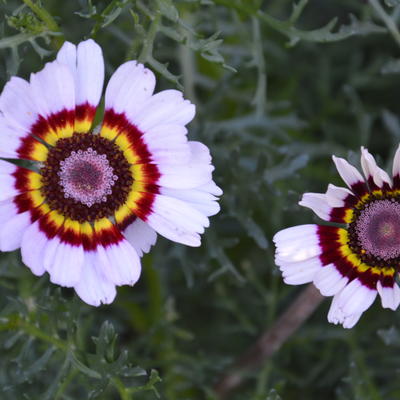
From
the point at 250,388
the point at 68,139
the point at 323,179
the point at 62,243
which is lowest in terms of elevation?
the point at 250,388

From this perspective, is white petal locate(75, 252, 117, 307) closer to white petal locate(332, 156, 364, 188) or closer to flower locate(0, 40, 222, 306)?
flower locate(0, 40, 222, 306)

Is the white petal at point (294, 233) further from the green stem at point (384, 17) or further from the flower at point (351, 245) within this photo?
the green stem at point (384, 17)

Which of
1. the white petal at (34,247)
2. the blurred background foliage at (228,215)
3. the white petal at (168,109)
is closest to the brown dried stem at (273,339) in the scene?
the blurred background foliage at (228,215)

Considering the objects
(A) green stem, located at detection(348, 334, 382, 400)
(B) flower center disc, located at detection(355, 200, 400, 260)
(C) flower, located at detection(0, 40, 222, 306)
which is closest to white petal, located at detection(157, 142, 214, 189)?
(C) flower, located at detection(0, 40, 222, 306)

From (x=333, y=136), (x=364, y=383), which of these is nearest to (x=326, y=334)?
(x=364, y=383)

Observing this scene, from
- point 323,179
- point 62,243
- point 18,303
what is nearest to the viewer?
point 62,243

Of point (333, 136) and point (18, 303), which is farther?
point (333, 136)

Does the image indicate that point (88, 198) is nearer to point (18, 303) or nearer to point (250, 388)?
point (18, 303)

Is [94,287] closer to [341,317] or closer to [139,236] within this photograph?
[139,236]
